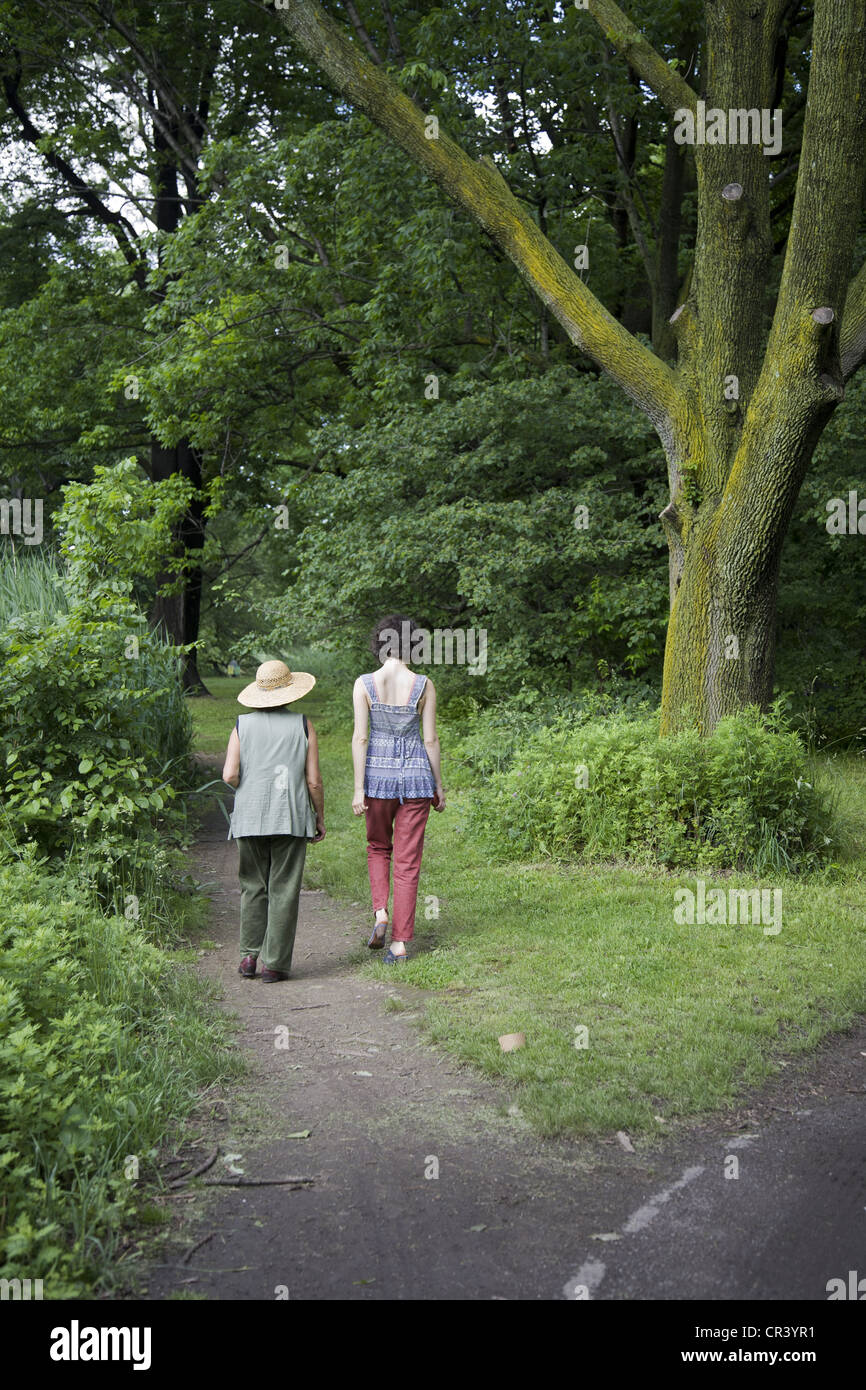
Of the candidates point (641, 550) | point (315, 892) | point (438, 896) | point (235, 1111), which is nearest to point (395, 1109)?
point (235, 1111)

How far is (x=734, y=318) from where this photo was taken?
31.4ft

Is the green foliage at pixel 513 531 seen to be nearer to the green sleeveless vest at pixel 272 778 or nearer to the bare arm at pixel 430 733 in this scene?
the bare arm at pixel 430 733

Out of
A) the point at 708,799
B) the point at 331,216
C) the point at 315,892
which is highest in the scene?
the point at 331,216

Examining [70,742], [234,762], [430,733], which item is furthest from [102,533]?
[430,733]

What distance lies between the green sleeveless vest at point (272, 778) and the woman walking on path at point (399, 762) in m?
0.45

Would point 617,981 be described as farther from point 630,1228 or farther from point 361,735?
point 630,1228

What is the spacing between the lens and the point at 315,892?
344 inches

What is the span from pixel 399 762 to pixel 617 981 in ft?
5.79

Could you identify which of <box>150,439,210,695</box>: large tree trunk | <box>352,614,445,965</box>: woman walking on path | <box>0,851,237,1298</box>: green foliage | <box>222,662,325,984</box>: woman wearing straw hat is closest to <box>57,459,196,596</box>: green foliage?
<box>222,662,325,984</box>: woman wearing straw hat

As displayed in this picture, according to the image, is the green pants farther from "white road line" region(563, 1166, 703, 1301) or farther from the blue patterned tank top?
"white road line" region(563, 1166, 703, 1301)

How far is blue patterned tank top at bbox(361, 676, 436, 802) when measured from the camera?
6.67m
